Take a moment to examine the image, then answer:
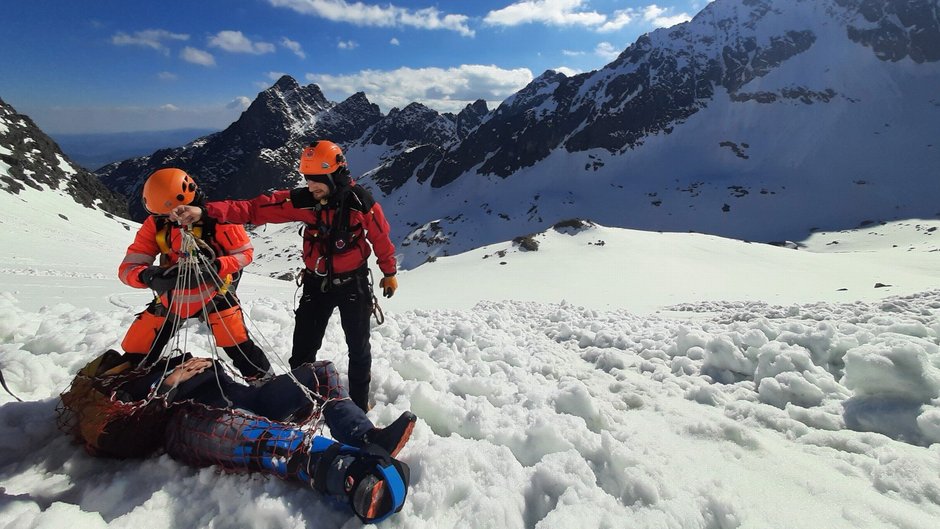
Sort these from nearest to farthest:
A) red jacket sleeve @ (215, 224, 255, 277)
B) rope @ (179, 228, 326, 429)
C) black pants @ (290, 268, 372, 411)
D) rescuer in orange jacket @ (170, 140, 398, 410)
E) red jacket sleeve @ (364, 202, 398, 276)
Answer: rope @ (179, 228, 326, 429), red jacket sleeve @ (215, 224, 255, 277), rescuer in orange jacket @ (170, 140, 398, 410), black pants @ (290, 268, 372, 411), red jacket sleeve @ (364, 202, 398, 276)

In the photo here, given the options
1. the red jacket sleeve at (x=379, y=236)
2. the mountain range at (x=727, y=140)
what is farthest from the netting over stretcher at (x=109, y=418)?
the mountain range at (x=727, y=140)

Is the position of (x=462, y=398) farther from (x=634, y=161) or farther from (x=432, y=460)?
(x=634, y=161)

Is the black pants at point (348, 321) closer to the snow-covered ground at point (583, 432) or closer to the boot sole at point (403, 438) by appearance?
the snow-covered ground at point (583, 432)

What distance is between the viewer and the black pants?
4.71m

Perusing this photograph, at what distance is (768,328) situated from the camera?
242 inches

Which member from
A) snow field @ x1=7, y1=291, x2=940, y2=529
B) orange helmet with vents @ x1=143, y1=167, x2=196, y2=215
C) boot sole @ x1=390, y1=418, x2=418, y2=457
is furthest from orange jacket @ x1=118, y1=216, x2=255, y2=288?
boot sole @ x1=390, y1=418, x2=418, y2=457

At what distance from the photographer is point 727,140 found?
348 ft

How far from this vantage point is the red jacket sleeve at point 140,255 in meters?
4.21

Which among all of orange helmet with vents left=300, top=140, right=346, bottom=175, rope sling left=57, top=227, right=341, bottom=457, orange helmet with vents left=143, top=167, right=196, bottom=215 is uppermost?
orange helmet with vents left=300, top=140, right=346, bottom=175

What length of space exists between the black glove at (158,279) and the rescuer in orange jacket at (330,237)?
692 millimetres

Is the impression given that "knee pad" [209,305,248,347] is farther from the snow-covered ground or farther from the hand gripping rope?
the snow-covered ground

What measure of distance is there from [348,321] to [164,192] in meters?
2.08

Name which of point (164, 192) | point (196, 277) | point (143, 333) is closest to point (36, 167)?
point (143, 333)

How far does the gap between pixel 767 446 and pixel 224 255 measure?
5403 millimetres
